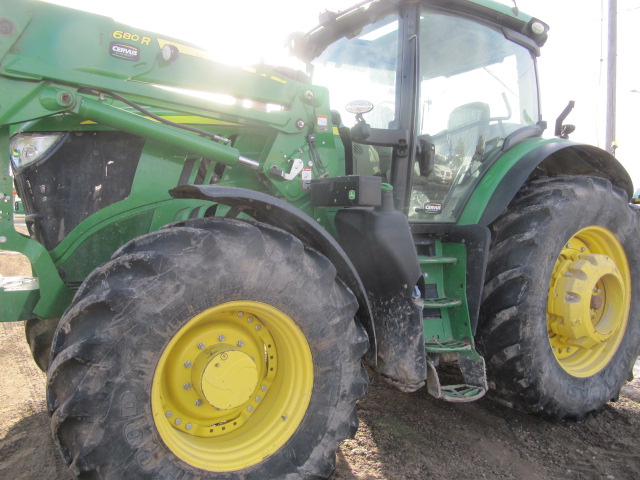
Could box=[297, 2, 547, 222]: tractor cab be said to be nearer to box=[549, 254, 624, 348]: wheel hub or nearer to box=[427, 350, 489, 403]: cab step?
box=[549, 254, 624, 348]: wheel hub

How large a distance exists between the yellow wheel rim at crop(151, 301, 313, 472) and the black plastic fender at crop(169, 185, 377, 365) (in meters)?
0.42

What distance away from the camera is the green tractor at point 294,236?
6.60 ft

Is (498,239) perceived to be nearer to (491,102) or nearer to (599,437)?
(491,102)

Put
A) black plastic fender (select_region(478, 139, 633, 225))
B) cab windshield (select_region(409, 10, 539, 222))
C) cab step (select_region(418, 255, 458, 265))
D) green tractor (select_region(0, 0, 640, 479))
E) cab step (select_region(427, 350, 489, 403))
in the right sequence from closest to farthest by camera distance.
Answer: green tractor (select_region(0, 0, 640, 479)) → cab step (select_region(427, 350, 489, 403)) → cab step (select_region(418, 255, 458, 265)) → black plastic fender (select_region(478, 139, 633, 225)) → cab windshield (select_region(409, 10, 539, 222))

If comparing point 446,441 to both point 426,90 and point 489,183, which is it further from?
point 426,90

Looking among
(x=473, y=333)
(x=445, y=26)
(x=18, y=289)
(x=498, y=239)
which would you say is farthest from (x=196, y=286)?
(x=445, y=26)

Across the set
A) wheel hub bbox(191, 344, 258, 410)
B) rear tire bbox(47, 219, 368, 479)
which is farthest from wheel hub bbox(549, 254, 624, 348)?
wheel hub bbox(191, 344, 258, 410)

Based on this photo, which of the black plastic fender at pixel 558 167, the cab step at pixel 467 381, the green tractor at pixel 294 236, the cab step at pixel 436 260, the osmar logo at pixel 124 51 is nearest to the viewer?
the green tractor at pixel 294 236

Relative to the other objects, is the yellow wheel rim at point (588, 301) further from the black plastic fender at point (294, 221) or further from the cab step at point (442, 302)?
the black plastic fender at point (294, 221)

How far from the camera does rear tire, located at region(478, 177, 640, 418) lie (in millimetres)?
3137

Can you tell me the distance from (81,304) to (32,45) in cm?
127

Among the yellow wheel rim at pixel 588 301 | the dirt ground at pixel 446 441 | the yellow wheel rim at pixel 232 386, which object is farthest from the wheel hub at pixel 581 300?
the yellow wheel rim at pixel 232 386

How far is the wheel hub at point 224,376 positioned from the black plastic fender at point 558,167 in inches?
74.0

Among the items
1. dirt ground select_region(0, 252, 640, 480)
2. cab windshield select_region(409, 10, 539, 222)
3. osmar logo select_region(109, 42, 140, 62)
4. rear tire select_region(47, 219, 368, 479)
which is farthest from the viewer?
cab windshield select_region(409, 10, 539, 222)
